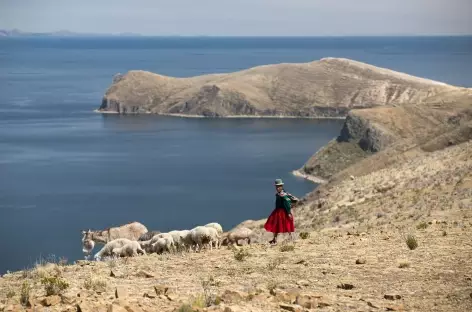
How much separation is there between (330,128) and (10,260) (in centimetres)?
10108

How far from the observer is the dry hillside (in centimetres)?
16800

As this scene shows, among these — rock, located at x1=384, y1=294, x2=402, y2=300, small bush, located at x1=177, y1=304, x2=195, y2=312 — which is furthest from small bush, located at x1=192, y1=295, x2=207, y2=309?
rock, located at x1=384, y1=294, x2=402, y2=300

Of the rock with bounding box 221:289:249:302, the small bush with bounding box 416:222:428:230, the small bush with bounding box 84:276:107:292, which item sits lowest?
the small bush with bounding box 416:222:428:230

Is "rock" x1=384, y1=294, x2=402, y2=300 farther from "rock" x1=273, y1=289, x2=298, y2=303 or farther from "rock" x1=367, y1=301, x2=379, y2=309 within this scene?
"rock" x1=273, y1=289, x2=298, y2=303

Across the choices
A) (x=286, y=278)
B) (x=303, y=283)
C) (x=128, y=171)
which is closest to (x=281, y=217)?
(x=286, y=278)

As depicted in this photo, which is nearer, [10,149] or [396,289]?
[396,289]

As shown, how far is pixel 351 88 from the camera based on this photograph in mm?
178875

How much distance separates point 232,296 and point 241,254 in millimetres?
3629

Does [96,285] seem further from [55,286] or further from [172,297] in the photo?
[172,297]

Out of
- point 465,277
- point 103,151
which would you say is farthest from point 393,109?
point 465,277

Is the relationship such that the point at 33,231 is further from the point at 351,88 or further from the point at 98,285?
the point at 351,88

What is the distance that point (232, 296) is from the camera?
10078mm

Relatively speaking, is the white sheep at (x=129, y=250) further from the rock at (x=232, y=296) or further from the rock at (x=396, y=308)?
the rock at (x=396, y=308)

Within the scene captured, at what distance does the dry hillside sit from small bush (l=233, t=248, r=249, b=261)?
476 feet
